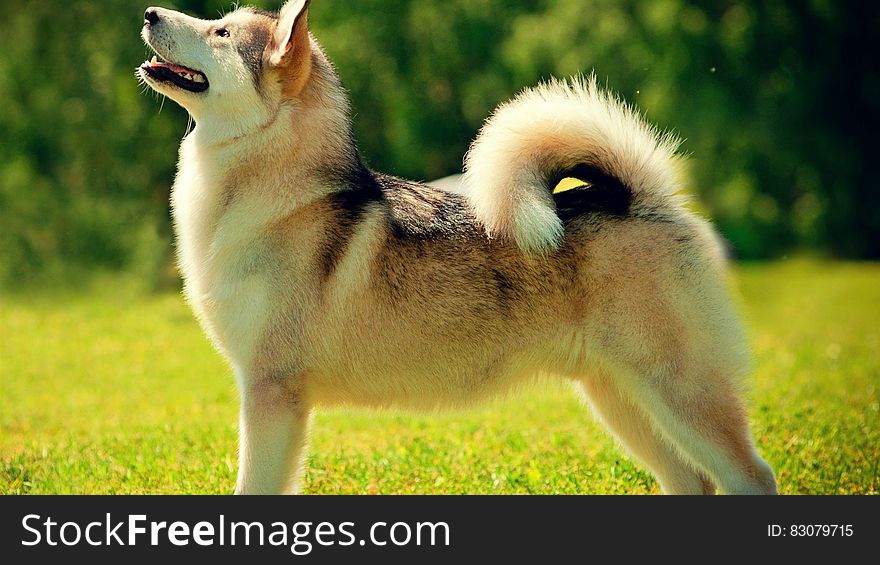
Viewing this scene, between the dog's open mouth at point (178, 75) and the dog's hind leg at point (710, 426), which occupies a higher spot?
the dog's open mouth at point (178, 75)

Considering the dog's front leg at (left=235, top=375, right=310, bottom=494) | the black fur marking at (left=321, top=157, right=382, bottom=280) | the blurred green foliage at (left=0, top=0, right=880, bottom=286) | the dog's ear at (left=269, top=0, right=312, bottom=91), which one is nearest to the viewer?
the dog's front leg at (left=235, top=375, right=310, bottom=494)

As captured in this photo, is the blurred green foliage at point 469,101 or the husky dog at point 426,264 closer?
the husky dog at point 426,264

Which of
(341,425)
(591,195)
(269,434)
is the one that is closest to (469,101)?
(341,425)

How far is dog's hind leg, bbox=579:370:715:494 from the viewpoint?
4.50 m

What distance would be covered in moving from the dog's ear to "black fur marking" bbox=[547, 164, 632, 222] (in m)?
1.16

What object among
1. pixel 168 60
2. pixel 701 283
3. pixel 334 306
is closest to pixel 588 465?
pixel 701 283

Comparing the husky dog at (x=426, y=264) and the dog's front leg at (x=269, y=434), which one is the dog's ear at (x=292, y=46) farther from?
the dog's front leg at (x=269, y=434)

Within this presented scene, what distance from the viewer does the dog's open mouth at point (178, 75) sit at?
4.13 meters

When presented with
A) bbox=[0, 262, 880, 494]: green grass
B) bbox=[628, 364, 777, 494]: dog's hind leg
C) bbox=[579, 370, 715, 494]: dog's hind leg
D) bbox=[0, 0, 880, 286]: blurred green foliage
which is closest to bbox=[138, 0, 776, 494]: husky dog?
bbox=[628, 364, 777, 494]: dog's hind leg

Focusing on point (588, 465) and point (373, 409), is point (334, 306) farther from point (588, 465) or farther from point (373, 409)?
point (588, 465)

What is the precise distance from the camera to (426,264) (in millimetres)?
4223

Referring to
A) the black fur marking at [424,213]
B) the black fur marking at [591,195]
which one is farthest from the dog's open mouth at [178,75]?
the black fur marking at [591,195]

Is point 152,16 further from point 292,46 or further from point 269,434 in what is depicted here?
point 269,434

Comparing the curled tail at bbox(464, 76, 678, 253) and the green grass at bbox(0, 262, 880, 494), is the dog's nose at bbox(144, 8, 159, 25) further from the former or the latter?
the green grass at bbox(0, 262, 880, 494)
